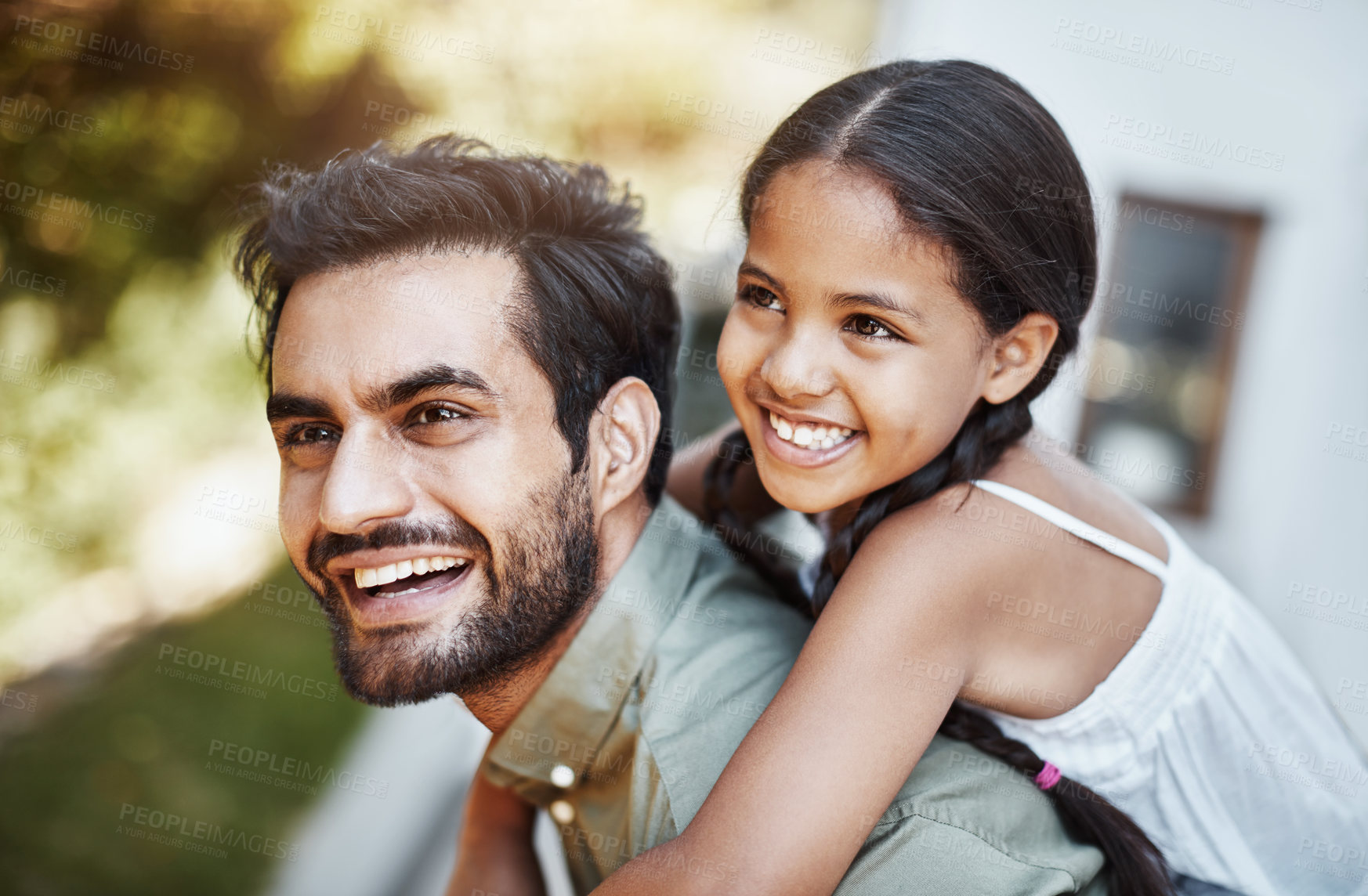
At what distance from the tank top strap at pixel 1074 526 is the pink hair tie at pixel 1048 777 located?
42 cm

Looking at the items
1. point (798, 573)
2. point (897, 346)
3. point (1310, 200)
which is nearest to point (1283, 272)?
point (1310, 200)

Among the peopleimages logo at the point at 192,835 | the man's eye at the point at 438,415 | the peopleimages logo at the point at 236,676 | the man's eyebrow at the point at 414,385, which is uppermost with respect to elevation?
the man's eyebrow at the point at 414,385

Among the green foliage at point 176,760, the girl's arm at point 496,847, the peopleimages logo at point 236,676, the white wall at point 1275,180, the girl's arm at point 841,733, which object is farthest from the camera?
the peopleimages logo at point 236,676

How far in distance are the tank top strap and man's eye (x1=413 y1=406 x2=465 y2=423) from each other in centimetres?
94

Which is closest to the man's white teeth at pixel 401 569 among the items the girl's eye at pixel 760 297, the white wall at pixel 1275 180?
the girl's eye at pixel 760 297

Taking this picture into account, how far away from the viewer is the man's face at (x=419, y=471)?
1581 mm

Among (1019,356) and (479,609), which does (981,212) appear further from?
(479,609)

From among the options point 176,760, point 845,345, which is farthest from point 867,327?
point 176,760

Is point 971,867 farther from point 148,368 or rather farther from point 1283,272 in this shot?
point 1283,272

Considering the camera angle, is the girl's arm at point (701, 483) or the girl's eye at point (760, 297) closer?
the girl's eye at point (760, 297)

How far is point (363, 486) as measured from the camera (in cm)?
156

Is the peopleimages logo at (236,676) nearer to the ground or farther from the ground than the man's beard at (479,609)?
nearer to the ground

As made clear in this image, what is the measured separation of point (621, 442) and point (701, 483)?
0.52 metres

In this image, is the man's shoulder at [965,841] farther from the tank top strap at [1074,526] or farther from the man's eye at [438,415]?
the man's eye at [438,415]
